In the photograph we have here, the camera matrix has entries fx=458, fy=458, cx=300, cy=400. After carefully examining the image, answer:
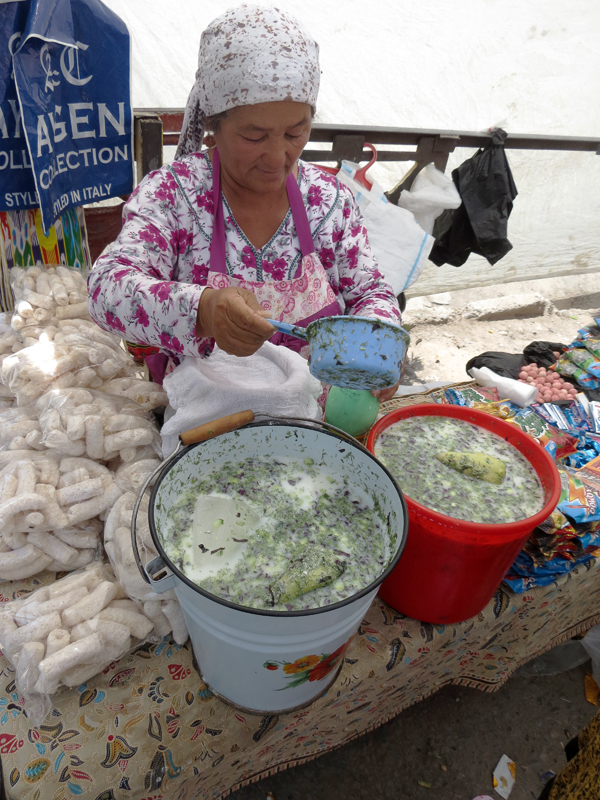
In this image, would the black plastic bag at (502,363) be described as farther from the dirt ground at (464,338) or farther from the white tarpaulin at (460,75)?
the white tarpaulin at (460,75)

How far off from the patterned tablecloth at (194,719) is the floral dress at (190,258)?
34.3 inches

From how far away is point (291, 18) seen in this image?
1.28 metres

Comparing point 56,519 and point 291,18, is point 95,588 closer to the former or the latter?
point 56,519

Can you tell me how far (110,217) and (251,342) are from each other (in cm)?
187

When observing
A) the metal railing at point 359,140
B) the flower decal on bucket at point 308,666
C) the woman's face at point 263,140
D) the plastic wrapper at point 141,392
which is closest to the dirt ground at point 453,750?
the flower decal on bucket at point 308,666

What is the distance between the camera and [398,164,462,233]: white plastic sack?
3072 millimetres

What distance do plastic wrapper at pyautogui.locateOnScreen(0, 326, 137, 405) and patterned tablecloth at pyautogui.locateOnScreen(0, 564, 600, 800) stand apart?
0.83 metres

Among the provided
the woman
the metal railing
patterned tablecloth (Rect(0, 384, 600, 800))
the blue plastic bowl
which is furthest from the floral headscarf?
patterned tablecloth (Rect(0, 384, 600, 800))

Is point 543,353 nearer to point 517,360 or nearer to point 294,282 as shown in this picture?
point 517,360

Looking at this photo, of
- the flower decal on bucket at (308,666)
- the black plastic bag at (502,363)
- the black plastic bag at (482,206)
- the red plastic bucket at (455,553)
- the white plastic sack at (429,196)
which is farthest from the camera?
the black plastic bag at (482,206)

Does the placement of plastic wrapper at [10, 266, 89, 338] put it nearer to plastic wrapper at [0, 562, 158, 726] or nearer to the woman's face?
the woman's face

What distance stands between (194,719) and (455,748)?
1.24m

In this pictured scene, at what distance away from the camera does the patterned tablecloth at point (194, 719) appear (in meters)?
1.02

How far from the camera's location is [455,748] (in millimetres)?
1799
